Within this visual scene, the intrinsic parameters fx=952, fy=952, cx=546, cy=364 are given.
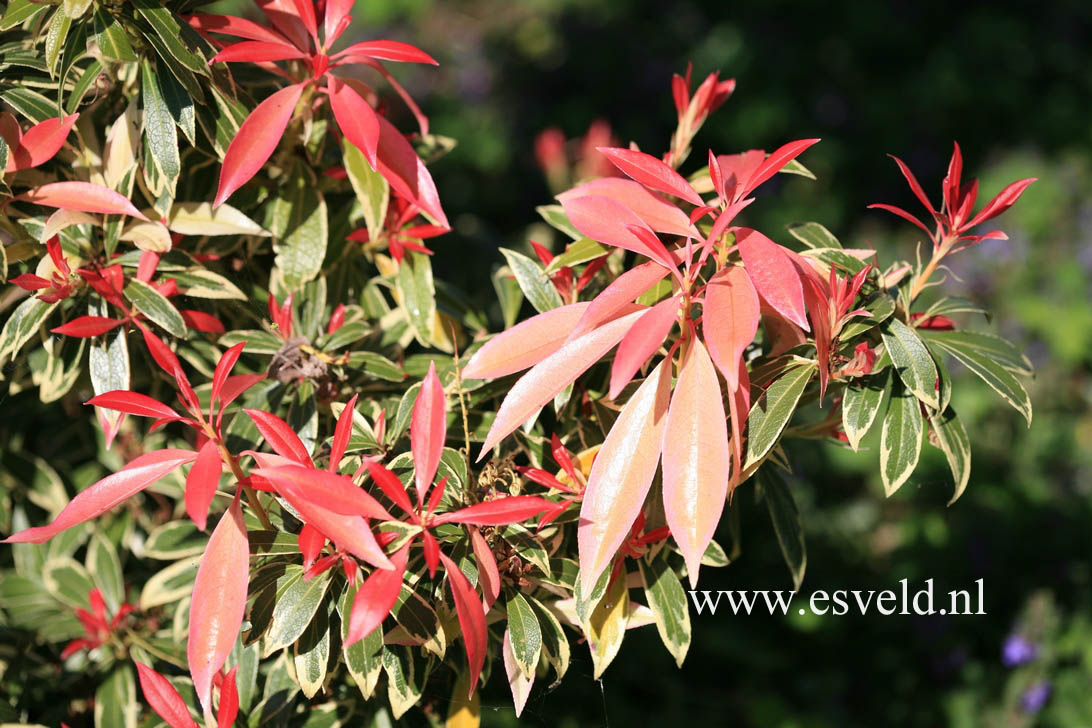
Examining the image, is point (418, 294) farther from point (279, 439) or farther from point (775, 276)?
point (775, 276)

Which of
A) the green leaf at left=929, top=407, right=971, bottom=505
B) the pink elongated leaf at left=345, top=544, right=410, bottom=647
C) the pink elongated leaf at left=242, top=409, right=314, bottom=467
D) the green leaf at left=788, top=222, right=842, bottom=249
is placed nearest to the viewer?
the pink elongated leaf at left=345, top=544, right=410, bottom=647

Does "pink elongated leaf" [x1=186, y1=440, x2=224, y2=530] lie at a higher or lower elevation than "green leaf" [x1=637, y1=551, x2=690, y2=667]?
higher

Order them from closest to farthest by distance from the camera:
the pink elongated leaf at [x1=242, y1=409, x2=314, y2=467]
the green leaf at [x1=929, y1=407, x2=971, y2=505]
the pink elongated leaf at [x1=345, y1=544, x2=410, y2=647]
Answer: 1. the pink elongated leaf at [x1=345, y1=544, x2=410, y2=647]
2. the pink elongated leaf at [x1=242, y1=409, x2=314, y2=467]
3. the green leaf at [x1=929, y1=407, x2=971, y2=505]

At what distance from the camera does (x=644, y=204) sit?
86 centimetres

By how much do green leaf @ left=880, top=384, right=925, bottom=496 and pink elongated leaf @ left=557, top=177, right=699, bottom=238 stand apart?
255 mm

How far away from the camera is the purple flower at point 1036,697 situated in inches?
80.0

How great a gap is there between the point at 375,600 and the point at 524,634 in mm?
186

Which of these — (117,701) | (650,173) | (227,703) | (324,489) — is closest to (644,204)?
(650,173)

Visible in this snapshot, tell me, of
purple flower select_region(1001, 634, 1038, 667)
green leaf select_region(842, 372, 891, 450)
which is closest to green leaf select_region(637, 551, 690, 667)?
green leaf select_region(842, 372, 891, 450)

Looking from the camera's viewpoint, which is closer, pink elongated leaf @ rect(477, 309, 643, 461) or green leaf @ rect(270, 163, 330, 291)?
pink elongated leaf @ rect(477, 309, 643, 461)

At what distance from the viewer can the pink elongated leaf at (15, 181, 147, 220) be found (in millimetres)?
923

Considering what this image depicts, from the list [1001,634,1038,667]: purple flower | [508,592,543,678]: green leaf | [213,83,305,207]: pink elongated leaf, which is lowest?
[1001,634,1038,667]: purple flower

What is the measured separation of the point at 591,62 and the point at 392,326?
3.06 meters

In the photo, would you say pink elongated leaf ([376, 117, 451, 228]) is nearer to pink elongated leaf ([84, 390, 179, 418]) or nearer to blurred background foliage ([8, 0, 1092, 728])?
pink elongated leaf ([84, 390, 179, 418])
